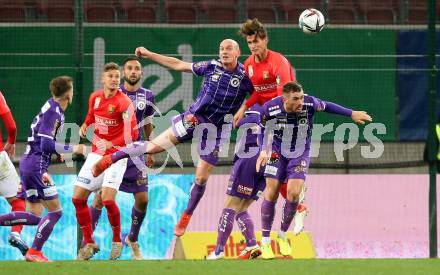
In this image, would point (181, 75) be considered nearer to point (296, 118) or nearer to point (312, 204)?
point (312, 204)

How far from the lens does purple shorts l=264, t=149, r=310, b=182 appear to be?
11308mm

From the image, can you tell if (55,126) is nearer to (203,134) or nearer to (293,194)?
(203,134)

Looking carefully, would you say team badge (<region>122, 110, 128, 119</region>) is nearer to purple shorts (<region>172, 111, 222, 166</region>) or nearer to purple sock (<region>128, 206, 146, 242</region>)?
purple shorts (<region>172, 111, 222, 166</region>)

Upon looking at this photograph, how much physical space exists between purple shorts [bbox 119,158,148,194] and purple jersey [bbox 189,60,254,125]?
0.96m

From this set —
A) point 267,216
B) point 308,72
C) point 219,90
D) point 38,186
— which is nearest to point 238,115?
point 219,90

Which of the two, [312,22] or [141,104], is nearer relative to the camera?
[312,22]

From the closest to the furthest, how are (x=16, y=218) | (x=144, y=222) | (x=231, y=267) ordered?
(x=231, y=267), (x=16, y=218), (x=144, y=222)

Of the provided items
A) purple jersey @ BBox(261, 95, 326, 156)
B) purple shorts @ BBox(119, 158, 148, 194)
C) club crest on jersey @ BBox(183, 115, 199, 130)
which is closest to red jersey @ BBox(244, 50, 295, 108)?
purple jersey @ BBox(261, 95, 326, 156)

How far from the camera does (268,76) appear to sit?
38.9 ft

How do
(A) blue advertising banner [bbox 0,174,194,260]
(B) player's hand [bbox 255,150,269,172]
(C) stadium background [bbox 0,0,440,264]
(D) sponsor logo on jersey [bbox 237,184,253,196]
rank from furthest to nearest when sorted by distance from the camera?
(C) stadium background [bbox 0,0,440,264]
(A) blue advertising banner [bbox 0,174,194,260]
(D) sponsor logo on jersey [bbox 237,184,253,196]
(B) player's hand [bbox 255,150,269,172]

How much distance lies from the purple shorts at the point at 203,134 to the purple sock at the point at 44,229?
1680mm

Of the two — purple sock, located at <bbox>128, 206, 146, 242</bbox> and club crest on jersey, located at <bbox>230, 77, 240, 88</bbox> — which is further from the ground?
club crest on jersey, located at <bbox>230, 77, 240, 88</bbox>

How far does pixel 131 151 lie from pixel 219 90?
116 cm

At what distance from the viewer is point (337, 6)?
1884 cm
